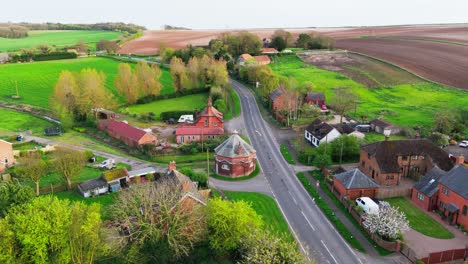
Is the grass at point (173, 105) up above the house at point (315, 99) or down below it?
below

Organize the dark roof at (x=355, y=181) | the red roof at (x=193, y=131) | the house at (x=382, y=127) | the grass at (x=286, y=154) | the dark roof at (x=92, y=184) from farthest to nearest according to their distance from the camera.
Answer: the house at (x=382, y=127), the red roof at (x=193, y=131), the grass at (x=286, y=154), the dark roof at (x=92, y=184), the dark roof at (x=355, y=181)

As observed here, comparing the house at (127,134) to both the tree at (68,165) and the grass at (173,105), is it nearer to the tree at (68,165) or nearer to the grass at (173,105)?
the grass at (173,105)

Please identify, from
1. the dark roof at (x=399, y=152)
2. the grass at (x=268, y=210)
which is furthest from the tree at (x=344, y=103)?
the grass at (x=268, y=210)

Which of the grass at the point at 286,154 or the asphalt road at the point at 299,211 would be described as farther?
the grass at the point at 286,154

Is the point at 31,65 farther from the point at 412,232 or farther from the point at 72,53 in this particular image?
the point at 412,232

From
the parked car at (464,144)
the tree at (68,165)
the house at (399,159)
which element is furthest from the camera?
the parked car at (464,144)

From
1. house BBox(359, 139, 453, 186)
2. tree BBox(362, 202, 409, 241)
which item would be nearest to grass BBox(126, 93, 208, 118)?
house BBox(359, 139, 453, 186)

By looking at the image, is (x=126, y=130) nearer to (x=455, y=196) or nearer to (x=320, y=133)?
(x=320, y=133)

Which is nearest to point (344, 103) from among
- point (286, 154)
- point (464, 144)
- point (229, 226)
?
point (464, 144)
